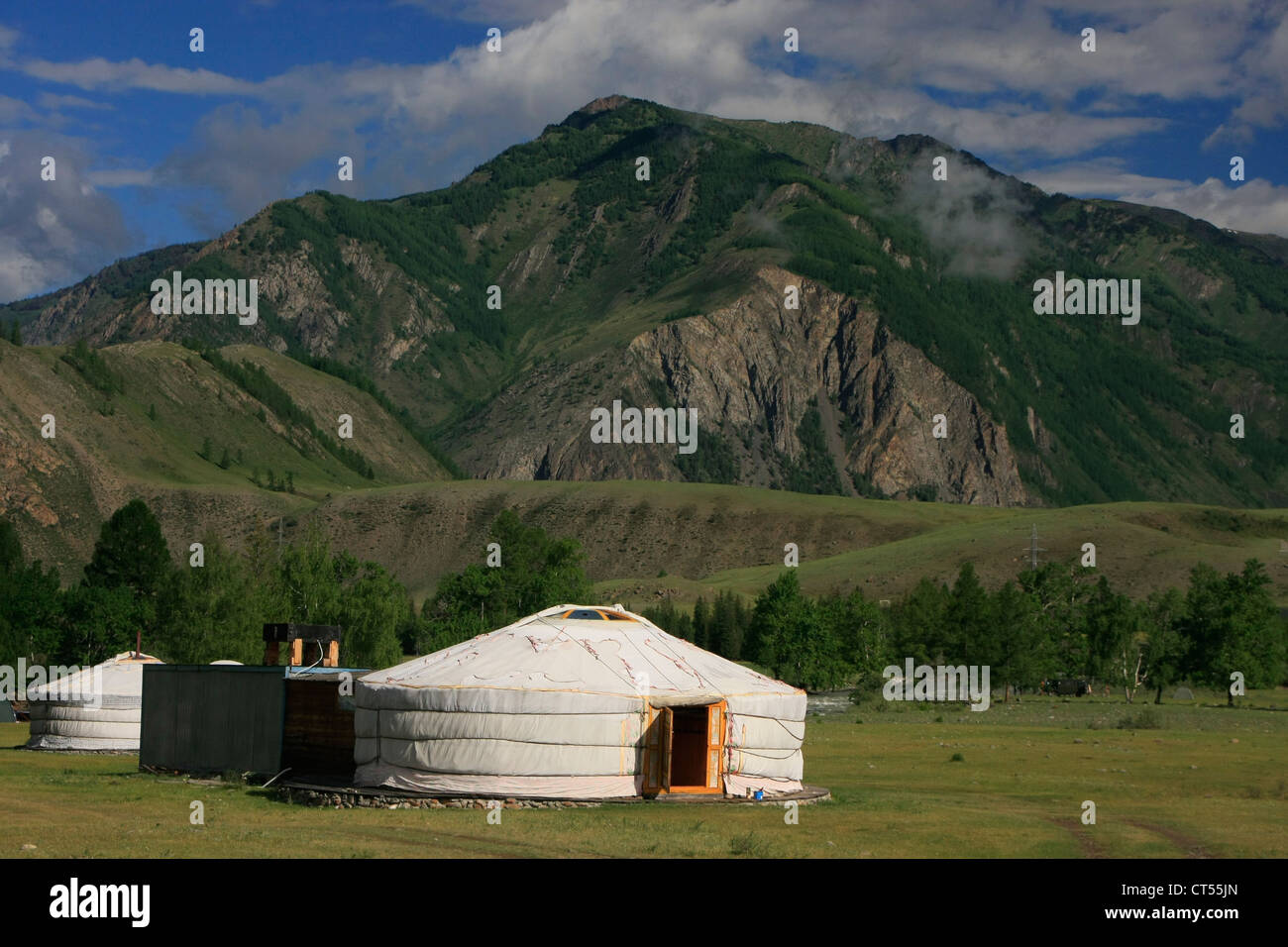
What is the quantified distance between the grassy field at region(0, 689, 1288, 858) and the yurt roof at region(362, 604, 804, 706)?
1936 mm

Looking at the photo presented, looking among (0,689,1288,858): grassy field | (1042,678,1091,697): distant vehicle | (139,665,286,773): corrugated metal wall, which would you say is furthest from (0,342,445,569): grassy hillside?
(0,689,1288,858): grassy field

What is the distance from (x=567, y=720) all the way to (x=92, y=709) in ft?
56.7

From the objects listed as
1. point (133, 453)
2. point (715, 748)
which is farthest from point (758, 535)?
point (715, 748)

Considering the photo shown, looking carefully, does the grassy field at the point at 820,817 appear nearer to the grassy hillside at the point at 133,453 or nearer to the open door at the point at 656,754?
the open door at the point at 656,754

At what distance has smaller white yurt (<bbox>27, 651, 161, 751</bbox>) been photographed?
115 ft

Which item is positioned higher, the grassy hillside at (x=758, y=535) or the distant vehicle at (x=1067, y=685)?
the grassy hillside at (x=758, y=535)

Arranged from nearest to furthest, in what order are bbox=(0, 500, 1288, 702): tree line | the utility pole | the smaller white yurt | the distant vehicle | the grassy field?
the grassy field
the smaller white yurt
bbox=(0, 500, 1288, 702): tree line
the distant vehicle
the utility pole

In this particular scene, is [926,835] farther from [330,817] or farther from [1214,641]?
[1214,641]

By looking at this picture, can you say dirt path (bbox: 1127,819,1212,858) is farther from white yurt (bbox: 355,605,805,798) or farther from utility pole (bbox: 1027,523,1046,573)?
utility pole (bbox: 1027,523,1046,573)

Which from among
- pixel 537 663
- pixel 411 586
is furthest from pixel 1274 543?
pixel 537 663

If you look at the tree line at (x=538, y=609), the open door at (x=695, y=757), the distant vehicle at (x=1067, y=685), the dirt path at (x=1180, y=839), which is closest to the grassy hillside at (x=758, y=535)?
the distant vehicle at (x=1067, y=685)

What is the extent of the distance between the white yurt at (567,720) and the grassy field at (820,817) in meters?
0.96

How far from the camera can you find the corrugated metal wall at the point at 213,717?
2575cm

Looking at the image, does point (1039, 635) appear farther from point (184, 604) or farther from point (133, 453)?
point (133, 453)
